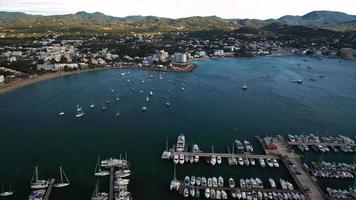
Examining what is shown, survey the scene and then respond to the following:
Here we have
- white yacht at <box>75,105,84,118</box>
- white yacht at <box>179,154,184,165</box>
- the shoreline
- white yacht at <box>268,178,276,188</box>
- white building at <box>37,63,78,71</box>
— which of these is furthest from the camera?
white building at <box>37,63,78,71</box>

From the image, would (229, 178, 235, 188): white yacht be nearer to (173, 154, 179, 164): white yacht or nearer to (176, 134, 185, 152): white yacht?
(173, 154, 179, 164): white yacht

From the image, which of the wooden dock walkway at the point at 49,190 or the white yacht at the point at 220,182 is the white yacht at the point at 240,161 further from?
the wooden dock walkway at the point at 49,190

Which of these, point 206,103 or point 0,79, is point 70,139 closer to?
point 206,103

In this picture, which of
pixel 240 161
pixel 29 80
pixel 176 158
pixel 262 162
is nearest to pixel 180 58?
pixel 29 80

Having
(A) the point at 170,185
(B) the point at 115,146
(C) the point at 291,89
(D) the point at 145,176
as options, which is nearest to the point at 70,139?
(B) the point at 115,146

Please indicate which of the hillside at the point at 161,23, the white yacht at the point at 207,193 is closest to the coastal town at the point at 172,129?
the white yacht at the point at 207,193

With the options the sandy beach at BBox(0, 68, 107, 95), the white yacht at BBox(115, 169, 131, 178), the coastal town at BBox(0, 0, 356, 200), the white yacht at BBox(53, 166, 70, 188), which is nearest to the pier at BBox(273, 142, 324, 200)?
the coastal town at BBox(0, 0, 356, 200)

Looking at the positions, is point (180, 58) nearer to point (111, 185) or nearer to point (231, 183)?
point (231, 183)
